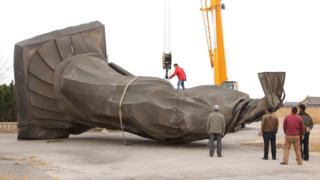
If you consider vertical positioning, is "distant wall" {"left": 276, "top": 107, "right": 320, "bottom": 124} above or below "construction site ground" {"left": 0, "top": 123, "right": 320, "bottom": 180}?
above

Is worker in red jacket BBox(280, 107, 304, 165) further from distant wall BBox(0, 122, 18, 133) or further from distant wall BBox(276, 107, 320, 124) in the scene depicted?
distant wall BBox(276, 107, 320, 124)

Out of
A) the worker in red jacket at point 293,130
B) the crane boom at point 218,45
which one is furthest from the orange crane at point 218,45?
the worker in red jacket at point 293,130

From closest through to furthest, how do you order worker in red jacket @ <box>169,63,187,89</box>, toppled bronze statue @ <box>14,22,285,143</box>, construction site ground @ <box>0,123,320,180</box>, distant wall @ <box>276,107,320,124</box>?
1. construction site ground @ <box>0,123,320,180</box>
2. toppled bronze statue @ <box>14,22,285,143</box>
3. worker in red jacket @ <box>169,63,187,89</box>
4. distant wall @ <box>276,107,320,124</box>

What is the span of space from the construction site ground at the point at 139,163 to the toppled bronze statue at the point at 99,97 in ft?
3.02

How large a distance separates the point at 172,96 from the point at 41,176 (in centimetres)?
784

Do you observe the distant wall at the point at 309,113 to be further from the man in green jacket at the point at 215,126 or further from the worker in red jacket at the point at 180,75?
the man in green jacket at the point at 215,126

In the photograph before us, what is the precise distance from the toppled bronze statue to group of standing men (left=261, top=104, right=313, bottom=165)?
1.14 metres

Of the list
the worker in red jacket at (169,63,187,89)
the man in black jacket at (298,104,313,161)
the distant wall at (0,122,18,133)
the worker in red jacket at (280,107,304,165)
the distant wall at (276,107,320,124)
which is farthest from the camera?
the distant wall at (276,107,320,124)

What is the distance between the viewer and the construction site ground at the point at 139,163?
39.1ft

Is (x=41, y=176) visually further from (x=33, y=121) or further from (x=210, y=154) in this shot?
(x=33, y=121)

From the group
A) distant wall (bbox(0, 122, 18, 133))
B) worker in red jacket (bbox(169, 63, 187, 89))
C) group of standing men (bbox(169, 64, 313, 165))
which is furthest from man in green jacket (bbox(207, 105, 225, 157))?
distant wall (bbox(0, 122, 18, 133))

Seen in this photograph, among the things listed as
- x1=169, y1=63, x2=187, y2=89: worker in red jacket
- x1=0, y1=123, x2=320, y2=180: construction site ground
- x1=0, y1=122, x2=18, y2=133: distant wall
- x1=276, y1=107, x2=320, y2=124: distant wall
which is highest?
x1=169, y1=63, x2=187, y2=89: worker in red jacket

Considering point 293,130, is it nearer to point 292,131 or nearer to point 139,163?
point 292,131

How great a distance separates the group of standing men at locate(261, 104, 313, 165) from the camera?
14688 millimetres
